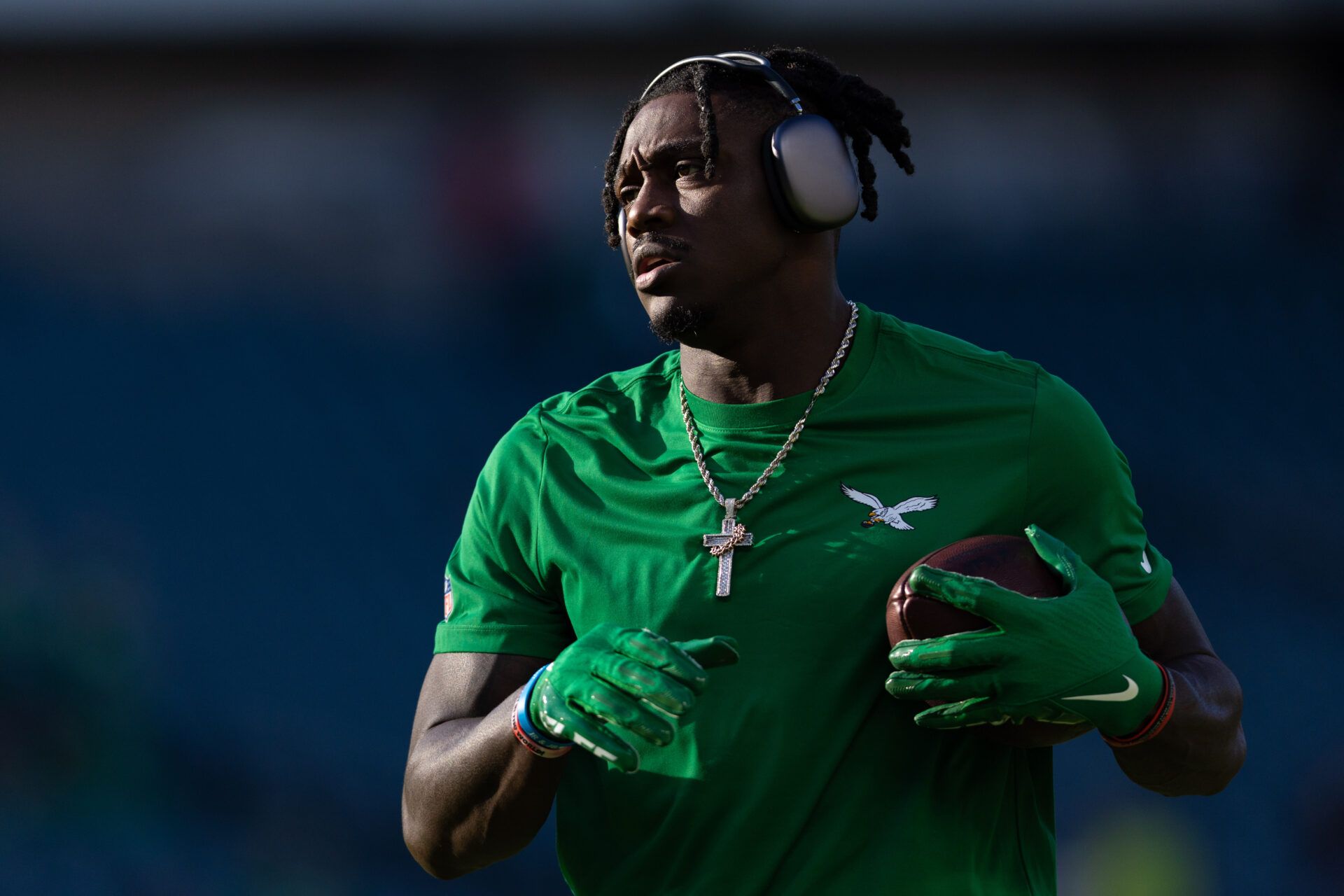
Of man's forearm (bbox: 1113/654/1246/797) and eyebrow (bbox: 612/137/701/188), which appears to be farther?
eyebrow (bbox: 612/137/701/188)

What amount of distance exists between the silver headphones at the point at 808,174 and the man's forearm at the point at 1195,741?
34.6 inches

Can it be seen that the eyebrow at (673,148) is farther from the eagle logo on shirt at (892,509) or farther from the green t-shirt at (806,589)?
the eagle logo on shirt at (892,509)

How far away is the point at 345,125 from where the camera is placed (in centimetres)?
948

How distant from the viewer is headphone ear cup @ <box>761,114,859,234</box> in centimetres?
243

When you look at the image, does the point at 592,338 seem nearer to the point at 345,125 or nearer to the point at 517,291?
the point at 517,291

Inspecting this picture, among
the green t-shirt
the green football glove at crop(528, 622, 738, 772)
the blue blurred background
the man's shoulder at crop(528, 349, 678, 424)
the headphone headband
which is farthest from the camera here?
the blue blurred background

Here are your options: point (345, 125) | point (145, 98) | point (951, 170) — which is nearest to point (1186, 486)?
point (951, 170)

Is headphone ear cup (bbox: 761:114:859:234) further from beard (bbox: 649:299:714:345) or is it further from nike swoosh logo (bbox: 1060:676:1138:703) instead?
nike swoosh logo (bbox: 1060:676:1138:703)

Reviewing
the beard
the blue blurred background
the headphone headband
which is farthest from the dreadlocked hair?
the blue blurred background

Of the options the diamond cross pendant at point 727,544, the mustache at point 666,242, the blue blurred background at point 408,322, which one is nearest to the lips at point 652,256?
the mustache at point 666,242

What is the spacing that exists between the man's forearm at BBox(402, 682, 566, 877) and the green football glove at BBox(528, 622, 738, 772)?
188mm

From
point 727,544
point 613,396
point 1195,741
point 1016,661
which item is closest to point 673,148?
point 613,396

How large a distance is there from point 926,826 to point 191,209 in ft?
26.4

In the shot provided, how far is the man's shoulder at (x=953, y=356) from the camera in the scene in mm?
2479
